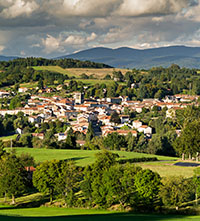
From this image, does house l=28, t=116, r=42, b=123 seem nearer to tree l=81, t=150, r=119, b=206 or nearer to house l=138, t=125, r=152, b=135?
house l=138, t=125, r=152, b=135

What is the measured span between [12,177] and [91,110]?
227 ft

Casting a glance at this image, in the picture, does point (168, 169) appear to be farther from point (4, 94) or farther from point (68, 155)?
point (4, 94)

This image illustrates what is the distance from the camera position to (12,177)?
104 feet

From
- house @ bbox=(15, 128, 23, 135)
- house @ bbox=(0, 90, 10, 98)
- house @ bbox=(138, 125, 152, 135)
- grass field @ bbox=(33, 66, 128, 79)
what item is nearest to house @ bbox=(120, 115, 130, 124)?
house @ bbox=(138, 125, 152, 135)

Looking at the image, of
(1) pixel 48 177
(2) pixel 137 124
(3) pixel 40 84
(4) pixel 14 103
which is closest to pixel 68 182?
(1) pixel 48 177

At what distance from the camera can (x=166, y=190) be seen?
2670 centimetres

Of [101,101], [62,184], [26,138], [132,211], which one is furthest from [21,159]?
[101,101]

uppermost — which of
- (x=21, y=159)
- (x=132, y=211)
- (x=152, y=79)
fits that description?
(x=152, y=79)

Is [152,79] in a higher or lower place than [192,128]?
higher

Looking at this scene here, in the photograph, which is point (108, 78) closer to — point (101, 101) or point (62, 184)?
point (101, 101)

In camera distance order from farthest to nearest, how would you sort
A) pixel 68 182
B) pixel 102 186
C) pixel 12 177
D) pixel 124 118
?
pixel 124 118 → pixel 12 177 → pixel 68 182 → pixel 102 186

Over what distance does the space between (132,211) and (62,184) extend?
6.29 meters

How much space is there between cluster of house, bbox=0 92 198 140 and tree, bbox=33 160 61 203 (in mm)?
40381

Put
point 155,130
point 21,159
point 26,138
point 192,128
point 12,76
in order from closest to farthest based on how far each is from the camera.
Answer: point 21,159, point 192,128, point 26,138, point 155,130, point 12,76
